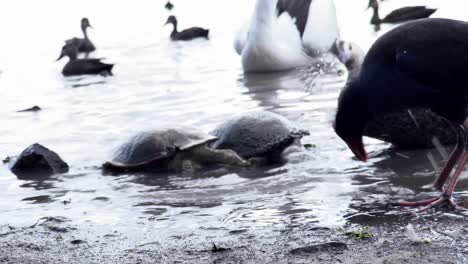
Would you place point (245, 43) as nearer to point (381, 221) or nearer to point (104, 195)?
point (104, 195)

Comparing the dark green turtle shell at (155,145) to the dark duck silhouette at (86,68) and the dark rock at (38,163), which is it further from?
the dark duck silhouette at (86,68)

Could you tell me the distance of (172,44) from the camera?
16.1m

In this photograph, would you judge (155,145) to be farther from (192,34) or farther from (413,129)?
(192,34)

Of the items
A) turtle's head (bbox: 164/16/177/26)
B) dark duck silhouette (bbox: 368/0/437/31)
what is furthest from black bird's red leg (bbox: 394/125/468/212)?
turtle's head (bbox: 164/16/177/26)

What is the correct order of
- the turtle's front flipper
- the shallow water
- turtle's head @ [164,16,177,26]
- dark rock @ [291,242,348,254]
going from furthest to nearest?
turtle's head @ [164,16,177,26] < the turtle's front flipper < the shallow water < dark rock @ [291,242,348,254]

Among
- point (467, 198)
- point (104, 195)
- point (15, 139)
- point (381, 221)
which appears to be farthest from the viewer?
point (15, 139)

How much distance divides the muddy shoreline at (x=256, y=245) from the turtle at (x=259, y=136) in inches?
78.6

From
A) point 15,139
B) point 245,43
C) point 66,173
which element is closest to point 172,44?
point 245,43

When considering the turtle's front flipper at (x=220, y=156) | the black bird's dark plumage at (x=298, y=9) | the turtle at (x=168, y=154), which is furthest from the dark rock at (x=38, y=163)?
the black bird's dark plumage at (x=298, y=9)

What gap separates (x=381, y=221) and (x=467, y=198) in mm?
730

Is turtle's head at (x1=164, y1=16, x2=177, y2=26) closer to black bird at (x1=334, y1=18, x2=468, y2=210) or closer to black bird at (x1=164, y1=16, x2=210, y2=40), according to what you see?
black bird at (x1=164, y1=16, x2=210, y2=40)

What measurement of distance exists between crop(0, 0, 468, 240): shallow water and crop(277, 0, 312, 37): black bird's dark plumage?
2.86ft

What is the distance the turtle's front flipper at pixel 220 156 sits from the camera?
7484 millimetres

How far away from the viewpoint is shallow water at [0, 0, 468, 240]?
6148mm
